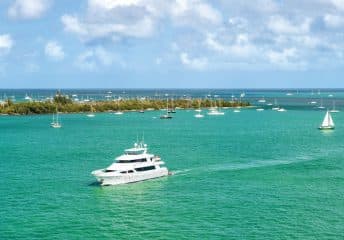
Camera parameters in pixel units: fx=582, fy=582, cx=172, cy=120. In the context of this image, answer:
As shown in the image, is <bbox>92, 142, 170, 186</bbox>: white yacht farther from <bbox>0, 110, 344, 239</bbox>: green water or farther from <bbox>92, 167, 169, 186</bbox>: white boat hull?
<bbox>0, 110, 344, 239</bbox>: green water

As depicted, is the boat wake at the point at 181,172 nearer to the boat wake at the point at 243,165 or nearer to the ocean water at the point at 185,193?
the boat wake at the point at 243,165

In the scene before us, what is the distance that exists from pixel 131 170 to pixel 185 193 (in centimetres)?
788

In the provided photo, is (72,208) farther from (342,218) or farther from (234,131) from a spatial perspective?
(234,131)

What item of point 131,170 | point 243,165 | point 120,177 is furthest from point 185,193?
point 243,165

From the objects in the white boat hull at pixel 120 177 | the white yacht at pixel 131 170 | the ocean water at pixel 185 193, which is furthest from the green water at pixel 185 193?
the white yacht at pixel 131 170

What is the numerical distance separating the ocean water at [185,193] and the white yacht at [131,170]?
40.3 inches

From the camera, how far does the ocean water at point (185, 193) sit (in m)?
44.6

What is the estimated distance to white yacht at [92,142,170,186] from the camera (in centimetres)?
5956

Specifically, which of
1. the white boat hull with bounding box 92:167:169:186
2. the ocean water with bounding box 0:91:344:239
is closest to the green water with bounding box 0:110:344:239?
the ocean water with bounding box 0:91:344:239

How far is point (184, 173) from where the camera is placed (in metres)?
67.4

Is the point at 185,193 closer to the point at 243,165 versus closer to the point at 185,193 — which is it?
the point at 185,193

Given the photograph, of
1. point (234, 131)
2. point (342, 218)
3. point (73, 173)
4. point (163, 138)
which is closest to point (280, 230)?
point (342, 218)

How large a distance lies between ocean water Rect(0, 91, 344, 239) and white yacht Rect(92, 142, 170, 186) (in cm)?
102

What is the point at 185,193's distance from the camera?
2212 inches
